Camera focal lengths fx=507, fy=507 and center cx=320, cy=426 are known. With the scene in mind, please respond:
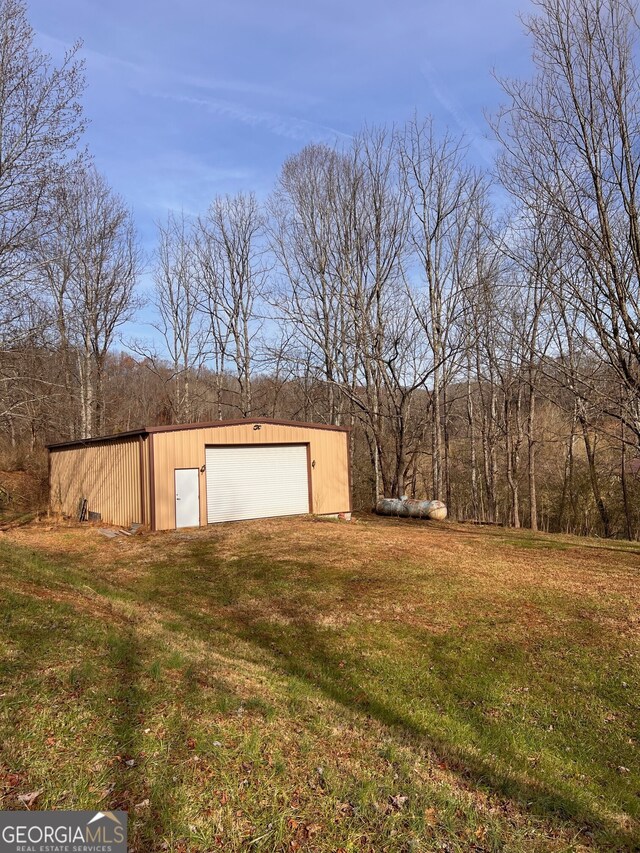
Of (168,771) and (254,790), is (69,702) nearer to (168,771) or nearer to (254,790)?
(168,771)

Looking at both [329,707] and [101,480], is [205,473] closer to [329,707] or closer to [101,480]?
[101,480]

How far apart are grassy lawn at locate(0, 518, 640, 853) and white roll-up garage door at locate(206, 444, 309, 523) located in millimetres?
6541

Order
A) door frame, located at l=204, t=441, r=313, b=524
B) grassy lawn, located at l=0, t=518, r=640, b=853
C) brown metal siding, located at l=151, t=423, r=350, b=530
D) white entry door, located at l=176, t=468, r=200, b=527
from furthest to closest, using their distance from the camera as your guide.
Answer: door frame, located at l=204, t=441, r=313, b=524, white entry door, located at l=176, t=468, r=200, b=527, brown metal siding, located at l=151, t=423, r=350, b=530, grassy lawn, located at l=0, t=518, r=640, b=853

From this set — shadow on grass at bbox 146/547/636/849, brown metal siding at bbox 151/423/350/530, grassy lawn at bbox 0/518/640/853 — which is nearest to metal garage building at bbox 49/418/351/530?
brown metal siding at bbox 151/423/350/530

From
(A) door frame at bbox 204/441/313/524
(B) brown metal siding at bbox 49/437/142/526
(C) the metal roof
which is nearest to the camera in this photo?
(C) the metal roof

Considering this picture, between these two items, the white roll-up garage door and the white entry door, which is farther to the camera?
the white roll-up garage door

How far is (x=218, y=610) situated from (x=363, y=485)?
18.6 metres

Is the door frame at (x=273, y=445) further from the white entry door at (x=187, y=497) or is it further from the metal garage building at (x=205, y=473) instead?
the white entry door at (x=187, y=497)

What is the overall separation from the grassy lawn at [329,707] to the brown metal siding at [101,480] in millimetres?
5805

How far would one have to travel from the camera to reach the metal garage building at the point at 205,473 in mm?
14430

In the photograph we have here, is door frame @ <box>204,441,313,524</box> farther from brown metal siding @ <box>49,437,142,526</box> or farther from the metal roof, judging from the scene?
brown metal siding @ <box>49,437,142,526</box>

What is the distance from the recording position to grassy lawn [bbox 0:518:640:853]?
272 centimetres

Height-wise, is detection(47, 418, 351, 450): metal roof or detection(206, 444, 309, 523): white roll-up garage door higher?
detection(47, 418, 351, 450): metal roof

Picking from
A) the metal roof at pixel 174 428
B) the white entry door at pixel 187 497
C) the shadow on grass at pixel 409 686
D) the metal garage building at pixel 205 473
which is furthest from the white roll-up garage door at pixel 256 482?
the shadow on grass at pixel 409 686
